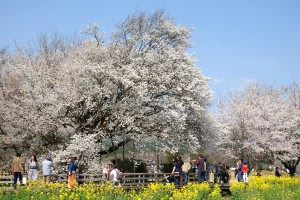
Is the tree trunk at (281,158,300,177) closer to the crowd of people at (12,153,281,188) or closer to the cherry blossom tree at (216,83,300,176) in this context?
the cherry blossom tree at (216,83,300,176)

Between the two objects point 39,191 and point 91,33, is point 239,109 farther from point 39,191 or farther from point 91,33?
point 39,191

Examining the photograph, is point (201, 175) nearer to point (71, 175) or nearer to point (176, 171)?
point (176, 171)

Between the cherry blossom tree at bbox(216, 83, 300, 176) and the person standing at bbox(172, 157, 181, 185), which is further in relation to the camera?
the cherry blossom tree at bbox(216, 83, 300, 176)

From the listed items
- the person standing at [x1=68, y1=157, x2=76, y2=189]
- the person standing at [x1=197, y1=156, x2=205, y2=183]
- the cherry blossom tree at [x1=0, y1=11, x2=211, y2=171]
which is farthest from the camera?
the cherry blossom tree at [x1=0, y1=11, x2=211, y2=171]

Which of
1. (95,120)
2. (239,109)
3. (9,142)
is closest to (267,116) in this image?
(239,109)

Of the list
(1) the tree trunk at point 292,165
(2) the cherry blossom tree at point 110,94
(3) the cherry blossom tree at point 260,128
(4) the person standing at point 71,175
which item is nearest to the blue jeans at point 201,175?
(2) the cherry blossom tree at point 110,94

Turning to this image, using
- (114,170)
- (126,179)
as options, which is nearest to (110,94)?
(126,179)

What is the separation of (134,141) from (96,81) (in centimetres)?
527

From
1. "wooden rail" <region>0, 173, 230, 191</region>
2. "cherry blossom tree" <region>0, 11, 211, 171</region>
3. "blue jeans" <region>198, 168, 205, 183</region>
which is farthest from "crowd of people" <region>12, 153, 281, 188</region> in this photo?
"cherry blossom tree" <region>0, 11, 211, 171</region>

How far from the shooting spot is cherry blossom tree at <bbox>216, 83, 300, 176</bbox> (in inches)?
1769

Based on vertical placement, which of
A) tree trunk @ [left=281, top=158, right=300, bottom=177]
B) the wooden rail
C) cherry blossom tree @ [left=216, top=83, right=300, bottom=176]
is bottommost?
the wooden rail

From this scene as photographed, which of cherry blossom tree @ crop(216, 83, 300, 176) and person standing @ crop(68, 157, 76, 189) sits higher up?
cherry blossom tree @ crop(216, 83, 300, 176)

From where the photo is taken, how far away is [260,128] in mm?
46781

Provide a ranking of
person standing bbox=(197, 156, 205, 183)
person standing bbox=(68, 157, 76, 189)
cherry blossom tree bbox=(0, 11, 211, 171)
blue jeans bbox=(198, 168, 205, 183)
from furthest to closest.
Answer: cherry blossom tree bbox=(0, 11, 211, 171) < blue jeans bbox=(198, 168, 205, 183) < person standing bbox=(197, 156, 205, 183) < person standing bbox=(68, 157, 76, 189)
